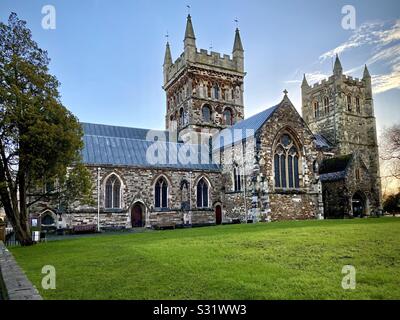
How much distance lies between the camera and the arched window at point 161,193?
29742mm

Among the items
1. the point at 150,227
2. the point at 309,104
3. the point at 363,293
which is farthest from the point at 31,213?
the point at 309,104

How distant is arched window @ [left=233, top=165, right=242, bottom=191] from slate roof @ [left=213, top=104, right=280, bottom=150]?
263 cm

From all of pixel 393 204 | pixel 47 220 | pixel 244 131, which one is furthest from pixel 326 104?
pixel 47 220

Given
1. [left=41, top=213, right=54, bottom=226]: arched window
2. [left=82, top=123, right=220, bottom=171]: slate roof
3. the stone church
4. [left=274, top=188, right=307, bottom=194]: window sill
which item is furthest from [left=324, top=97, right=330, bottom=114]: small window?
[left=41, top=213, right=54, bottom=226]: arched window

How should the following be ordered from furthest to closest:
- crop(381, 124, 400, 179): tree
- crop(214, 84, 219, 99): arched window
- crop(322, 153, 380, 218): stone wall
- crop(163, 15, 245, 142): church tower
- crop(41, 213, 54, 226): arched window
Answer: crop(214, 84, 219, 99): arched window → crop(163, 15, 245, 142): church tower → crop(322, 153, 380, 218): stone wall → crop(381, 124, 400, 179): tree → crop(41, 213, 54, 226): arched window

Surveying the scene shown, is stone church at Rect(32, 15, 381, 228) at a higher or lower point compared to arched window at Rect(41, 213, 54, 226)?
higher

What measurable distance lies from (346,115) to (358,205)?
2122cm

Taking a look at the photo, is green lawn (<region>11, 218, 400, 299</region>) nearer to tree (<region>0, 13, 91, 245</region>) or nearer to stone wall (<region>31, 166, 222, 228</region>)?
tree (<region>0, 13, 91, 245</region>)

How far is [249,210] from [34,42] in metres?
19.8

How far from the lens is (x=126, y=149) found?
101 feet

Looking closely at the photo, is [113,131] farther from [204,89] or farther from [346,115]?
[346,115]

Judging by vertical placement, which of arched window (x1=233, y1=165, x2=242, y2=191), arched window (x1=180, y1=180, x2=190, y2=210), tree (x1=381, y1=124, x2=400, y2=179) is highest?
tree (x1=381, y1=124, x2=400, y2=179)

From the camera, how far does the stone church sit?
27.4m

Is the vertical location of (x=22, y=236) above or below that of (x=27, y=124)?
below
